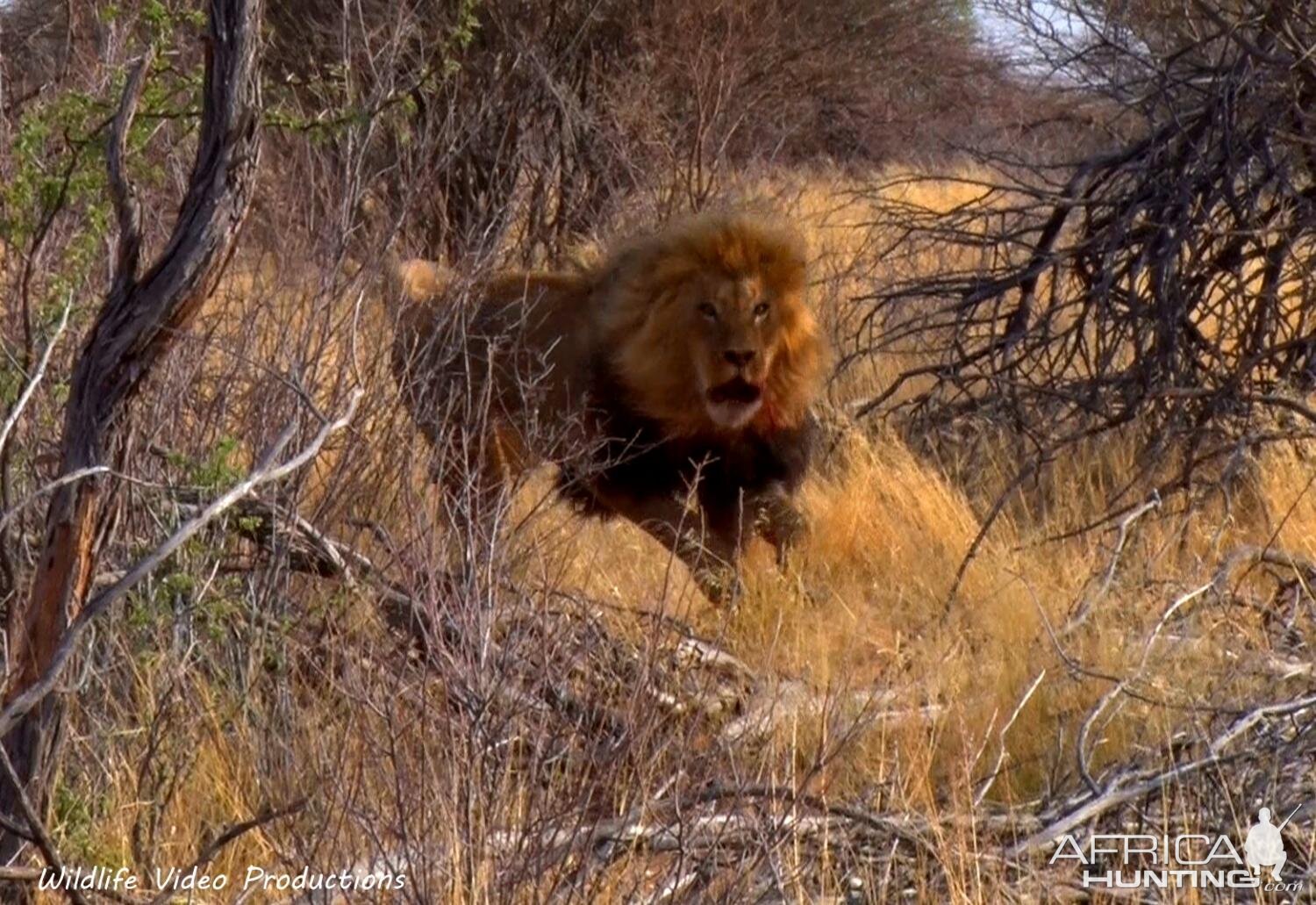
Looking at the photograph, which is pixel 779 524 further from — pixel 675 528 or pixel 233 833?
pixel 233 833

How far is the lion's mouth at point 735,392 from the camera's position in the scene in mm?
→ 6582

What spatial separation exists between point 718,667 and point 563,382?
207 cm

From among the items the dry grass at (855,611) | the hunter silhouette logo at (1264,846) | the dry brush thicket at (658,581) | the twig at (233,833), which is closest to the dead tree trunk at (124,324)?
the dry brush thicket at (658,581)

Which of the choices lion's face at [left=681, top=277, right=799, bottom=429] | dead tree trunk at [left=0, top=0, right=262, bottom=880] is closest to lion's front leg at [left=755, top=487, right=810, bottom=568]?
lion's face at [left=681, top=277, right=799, bottom=429]

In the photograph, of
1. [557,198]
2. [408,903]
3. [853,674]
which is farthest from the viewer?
[557,198]

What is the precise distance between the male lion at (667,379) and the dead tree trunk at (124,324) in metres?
2.60

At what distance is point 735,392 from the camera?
661 centimetres

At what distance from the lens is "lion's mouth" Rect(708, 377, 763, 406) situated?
6.58 metres

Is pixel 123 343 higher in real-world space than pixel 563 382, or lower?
higher

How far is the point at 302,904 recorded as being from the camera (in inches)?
140

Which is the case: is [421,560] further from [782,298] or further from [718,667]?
[782,298]

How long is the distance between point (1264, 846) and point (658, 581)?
3.09 m

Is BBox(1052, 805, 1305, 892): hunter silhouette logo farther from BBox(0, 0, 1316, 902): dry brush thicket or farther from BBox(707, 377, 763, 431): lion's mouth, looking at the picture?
BBox(707, 377, 763, 431): lion's mouth

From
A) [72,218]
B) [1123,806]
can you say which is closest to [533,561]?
[72,218]
